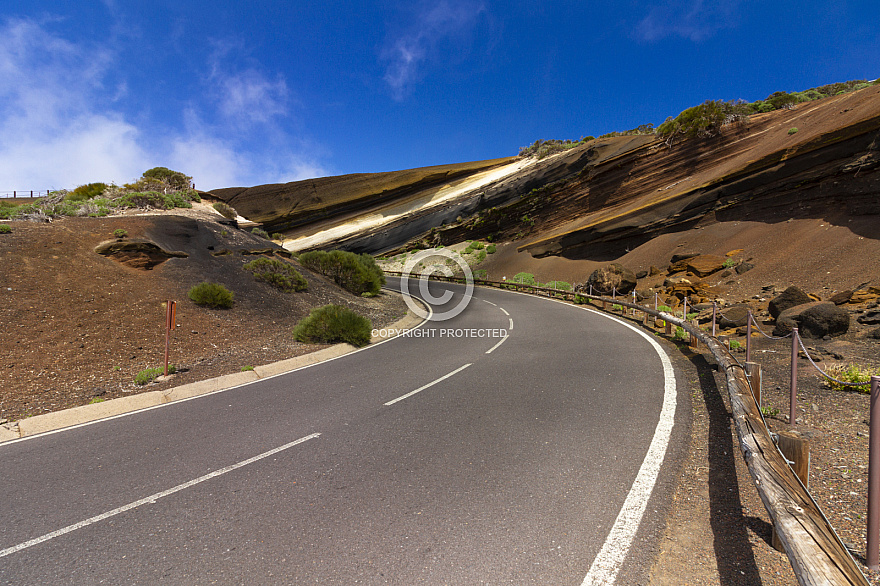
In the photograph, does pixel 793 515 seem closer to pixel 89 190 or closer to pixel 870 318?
pixel 870 318

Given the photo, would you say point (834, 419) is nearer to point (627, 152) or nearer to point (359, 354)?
point (359, 354)

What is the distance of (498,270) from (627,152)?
1550cm

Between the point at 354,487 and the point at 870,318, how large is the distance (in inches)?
490

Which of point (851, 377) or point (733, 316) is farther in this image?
point (733, 316)

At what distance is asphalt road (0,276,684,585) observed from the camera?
276 centimetres

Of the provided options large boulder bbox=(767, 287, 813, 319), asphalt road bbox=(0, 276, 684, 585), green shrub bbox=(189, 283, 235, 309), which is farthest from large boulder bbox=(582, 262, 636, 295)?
green shrub bbox=(189, 283, 235, 309)

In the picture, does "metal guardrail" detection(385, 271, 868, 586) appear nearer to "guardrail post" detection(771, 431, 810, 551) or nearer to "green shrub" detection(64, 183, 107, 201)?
"guardrail post" detection(771, 431, 810, 551)

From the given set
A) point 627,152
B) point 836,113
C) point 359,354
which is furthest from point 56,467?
point 627,152

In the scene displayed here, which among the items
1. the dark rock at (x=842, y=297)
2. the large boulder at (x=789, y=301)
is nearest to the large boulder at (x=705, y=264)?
the dark rock at (x=842, y=297)

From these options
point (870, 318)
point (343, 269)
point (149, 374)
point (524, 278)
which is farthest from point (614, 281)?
point (149, 374)

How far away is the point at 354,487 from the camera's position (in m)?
3.73

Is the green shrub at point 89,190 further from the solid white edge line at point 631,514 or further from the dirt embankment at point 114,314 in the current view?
the solid white edge line at point 631,514

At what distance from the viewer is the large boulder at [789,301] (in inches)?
461

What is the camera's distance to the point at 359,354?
10.2 m
